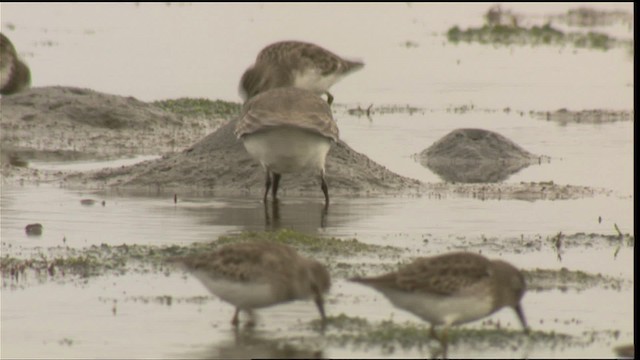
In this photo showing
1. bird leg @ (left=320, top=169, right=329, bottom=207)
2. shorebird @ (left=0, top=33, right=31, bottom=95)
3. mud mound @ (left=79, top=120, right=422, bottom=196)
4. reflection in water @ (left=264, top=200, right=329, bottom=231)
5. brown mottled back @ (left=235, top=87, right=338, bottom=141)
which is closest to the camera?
reflection in water @ (left=264, top=200, right=329, bottom=231)

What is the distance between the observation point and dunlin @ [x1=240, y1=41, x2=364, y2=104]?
1645 centimetres

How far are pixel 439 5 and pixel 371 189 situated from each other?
3188 cm

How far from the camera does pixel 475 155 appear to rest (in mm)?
19219

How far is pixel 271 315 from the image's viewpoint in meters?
10.7

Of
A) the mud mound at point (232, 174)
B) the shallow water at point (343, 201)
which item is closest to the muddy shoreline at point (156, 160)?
the mud mound at point (232, 174)

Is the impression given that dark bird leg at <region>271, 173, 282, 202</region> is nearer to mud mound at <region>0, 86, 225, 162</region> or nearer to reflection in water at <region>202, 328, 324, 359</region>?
mud mound at <region>0, 86, 225, 162</region>

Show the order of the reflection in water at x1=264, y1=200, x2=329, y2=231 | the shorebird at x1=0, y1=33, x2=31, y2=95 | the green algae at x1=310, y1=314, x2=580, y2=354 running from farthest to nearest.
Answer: the shorebird at x1=0, y1=33, x2=31, y2=95 → the reflection in water at x1=264, y1=200, x2=329, y2=231 → the green algae at x1=310, y1=314, x2=580, y2=354

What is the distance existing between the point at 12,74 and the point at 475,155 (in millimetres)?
7442

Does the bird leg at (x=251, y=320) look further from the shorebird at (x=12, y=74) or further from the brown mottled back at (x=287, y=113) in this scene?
the shorebird at (x=12, y=74)

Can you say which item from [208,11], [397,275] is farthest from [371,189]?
[208,11]

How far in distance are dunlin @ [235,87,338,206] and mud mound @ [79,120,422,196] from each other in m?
1.27

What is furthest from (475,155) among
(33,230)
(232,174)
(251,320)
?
(251,320)

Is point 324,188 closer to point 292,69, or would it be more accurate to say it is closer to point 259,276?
point 292,69

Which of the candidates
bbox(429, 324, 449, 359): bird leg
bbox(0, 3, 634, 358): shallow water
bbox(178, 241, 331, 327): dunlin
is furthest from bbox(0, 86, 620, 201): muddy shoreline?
bbox(429, 324, 449, 359): bird leg
